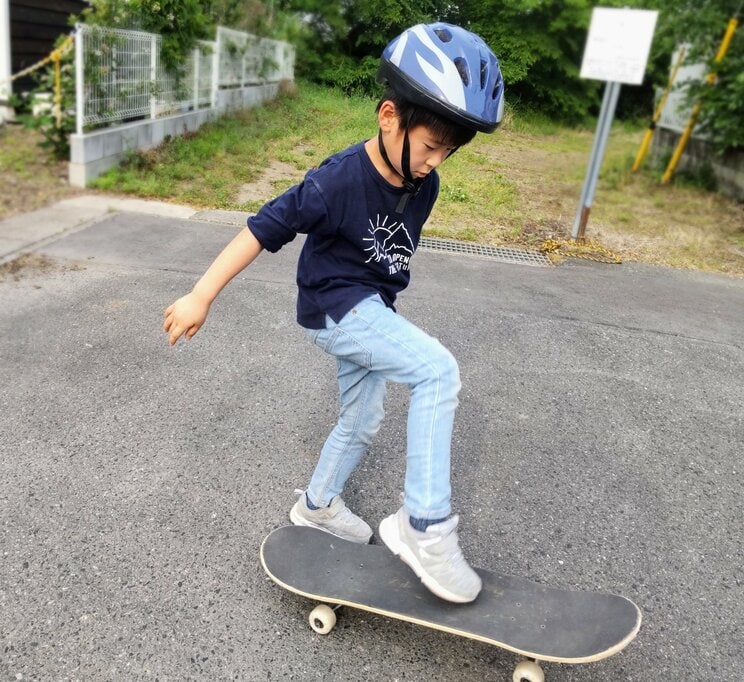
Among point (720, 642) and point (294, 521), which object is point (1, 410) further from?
point (720, 642)

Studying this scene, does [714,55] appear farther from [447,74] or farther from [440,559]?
[440,559]

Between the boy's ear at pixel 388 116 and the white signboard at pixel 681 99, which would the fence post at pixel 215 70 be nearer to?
the white signboard at pixel 681 99

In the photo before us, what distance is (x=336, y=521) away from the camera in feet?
7.50

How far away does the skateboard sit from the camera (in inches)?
68.9

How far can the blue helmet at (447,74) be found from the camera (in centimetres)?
172

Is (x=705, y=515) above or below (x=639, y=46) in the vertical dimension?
below

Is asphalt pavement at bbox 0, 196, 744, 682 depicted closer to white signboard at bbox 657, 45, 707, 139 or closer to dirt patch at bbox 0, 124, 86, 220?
dirt patch at bbox 0, 124, 86, 220

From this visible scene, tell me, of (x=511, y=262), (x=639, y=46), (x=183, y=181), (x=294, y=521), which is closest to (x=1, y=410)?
(x=294, y=521)

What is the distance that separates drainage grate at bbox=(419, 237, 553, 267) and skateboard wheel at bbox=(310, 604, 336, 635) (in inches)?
179

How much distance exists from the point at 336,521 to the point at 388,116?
4.44ft

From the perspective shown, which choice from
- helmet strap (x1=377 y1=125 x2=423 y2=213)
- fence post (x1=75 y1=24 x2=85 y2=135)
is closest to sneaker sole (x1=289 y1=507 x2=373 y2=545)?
helmet strap (x1=377 y1=125 x2=423 y2=213)

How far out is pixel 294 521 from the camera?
2354 mm

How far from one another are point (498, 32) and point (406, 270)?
1236cm

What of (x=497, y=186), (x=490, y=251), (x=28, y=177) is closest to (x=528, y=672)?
(x=490, y=251)
